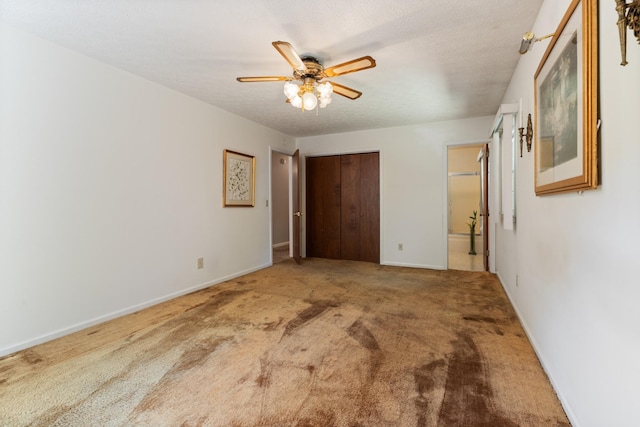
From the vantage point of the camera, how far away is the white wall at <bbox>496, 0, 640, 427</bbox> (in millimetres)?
922

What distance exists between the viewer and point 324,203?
5527 mm

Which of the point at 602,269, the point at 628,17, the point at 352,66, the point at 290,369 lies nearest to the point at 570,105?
the point at 628,17

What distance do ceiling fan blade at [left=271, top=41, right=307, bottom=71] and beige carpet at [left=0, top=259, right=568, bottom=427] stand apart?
2.03m

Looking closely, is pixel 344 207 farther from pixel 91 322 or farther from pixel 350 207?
pixel 91 322

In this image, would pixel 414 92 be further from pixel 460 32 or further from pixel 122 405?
pixel 122 405

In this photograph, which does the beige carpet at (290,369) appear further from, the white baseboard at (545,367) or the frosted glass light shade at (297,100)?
the frosted glass light shade at (297,100)

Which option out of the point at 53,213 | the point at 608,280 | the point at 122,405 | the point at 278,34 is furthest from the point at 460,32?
the point at 53,213

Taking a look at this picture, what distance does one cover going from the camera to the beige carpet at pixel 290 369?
1.45m

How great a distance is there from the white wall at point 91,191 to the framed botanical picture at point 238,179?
8.3 inches

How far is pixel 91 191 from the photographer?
253 centimetres

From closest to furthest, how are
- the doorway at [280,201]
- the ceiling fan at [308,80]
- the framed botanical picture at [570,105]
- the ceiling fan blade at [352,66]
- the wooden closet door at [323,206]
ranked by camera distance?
the framed botanical picture at [570,105] < the ceiling fan blade at [352,66] < the ceiling fan at [308,80] < the wooden closet door at [323,206] < the doorway at [280,201]

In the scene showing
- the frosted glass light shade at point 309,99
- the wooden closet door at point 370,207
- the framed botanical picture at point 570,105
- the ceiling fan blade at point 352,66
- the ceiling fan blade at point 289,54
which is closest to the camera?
the framed botanical picture at point 570,105

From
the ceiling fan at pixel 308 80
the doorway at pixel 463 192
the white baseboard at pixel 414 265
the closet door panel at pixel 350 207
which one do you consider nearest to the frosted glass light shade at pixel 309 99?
the ceiling fan at pixel 308 80

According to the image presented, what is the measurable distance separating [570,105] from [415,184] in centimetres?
337
